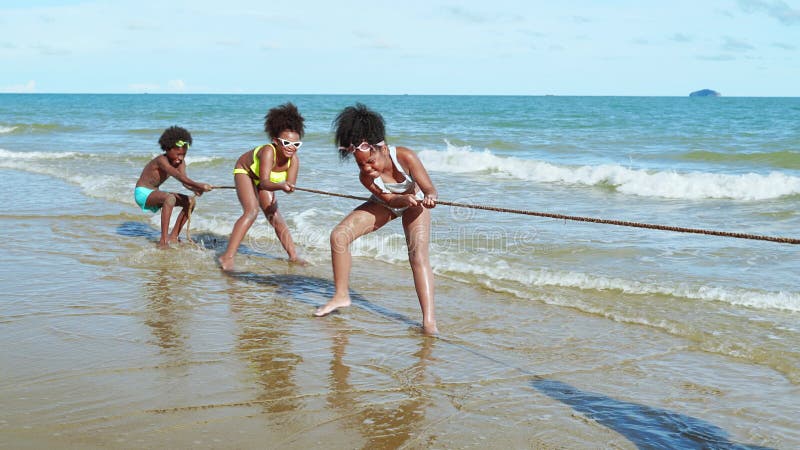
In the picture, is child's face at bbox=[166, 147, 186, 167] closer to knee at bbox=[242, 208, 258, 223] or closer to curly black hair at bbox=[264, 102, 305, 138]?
knee at bbox=[242, 208, 258, 223]

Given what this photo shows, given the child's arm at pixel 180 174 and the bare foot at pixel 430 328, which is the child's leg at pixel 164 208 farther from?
the bare foot at pixel 430 328

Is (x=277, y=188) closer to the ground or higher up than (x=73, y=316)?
higher up

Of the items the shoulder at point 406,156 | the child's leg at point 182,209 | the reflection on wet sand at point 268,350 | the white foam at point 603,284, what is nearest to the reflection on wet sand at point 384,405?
the reflection on wet sand at point 268,350

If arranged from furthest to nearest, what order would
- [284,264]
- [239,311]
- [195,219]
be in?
[195,219]
[284,264]
[239,311]

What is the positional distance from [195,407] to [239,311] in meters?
1.93

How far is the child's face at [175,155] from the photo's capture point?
793 cm

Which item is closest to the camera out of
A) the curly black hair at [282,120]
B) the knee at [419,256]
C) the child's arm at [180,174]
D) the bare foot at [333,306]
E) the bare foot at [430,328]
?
the bare foot at [430,328]

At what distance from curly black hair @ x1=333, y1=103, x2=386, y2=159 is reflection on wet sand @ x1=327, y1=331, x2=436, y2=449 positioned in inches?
50.6

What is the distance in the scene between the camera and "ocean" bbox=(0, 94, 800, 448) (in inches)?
142

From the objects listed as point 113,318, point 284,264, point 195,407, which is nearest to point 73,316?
point 113,318

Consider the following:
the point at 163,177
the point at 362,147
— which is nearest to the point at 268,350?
the point at 362,147

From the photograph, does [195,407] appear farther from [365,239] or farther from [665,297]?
[365,239]

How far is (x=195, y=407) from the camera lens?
12.1ft

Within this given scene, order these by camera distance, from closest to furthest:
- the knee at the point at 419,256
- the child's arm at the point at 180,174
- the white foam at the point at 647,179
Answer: the knee at the point at 419,256 → the child's arm at the point at 180,174 → the white foam at the point at 647,179
